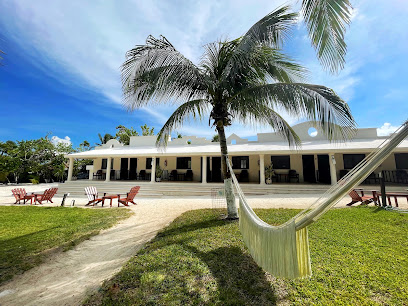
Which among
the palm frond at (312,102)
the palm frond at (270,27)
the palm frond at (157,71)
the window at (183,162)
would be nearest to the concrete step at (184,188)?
the window at (183,162)

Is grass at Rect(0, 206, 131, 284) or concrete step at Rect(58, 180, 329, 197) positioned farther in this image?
A: concrete step at Rect(58, 180, 329, 197)

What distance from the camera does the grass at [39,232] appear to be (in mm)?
3441

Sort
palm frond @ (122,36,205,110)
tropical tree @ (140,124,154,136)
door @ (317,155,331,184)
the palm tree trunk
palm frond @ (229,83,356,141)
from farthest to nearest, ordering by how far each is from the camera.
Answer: tropical tree @ (140,124,154,136) → door @ (317,155,331,184) → the palm tree trunk → palm frond @ (122,36,205,110) → palm frond @ (229,83,356,141)

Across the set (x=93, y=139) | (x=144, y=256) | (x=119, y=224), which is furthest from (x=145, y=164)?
(x=93, y=139)

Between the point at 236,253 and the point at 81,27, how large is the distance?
27.5ft

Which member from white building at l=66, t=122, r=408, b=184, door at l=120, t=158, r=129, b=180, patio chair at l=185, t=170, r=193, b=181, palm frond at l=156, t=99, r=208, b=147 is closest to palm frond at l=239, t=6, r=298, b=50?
palm frond at l=156, t=99, r=208, b=147

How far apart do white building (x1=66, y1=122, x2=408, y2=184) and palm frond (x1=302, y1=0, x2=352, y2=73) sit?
341 inches

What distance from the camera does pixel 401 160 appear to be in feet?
39.8

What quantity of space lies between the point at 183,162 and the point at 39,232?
38.7 feet

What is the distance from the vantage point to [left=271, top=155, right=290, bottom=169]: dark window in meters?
14.0

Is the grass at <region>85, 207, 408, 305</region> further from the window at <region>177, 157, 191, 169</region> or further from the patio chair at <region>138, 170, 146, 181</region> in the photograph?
the patio chair at <region>138, 170, 146, 181</region>

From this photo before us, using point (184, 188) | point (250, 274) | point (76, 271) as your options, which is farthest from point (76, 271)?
point (184, 188)

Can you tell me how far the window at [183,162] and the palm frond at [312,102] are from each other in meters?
11.9

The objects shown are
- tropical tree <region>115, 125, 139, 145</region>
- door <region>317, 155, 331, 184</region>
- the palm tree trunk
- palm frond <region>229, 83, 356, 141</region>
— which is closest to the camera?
palm frond <region>229, 83, 356, 141</region>
